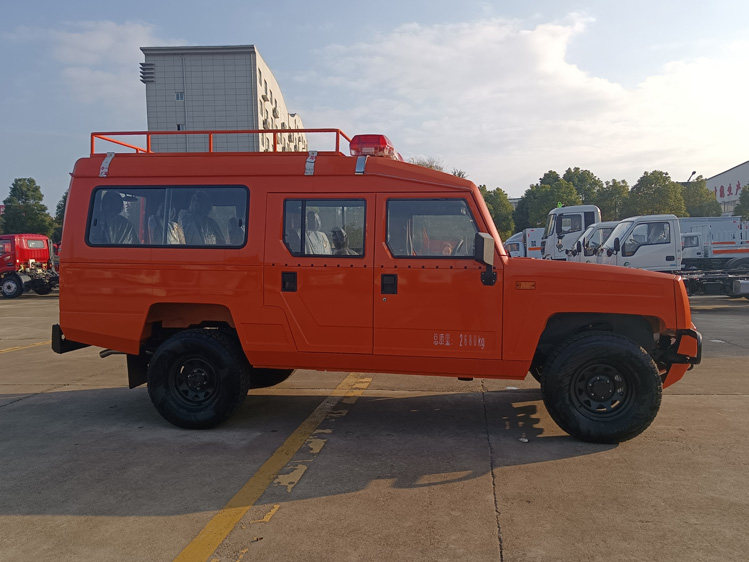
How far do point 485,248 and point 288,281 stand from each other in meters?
1.77

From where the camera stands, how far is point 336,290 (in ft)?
16.6

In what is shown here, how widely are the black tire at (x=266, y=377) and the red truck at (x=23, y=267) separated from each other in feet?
70.0

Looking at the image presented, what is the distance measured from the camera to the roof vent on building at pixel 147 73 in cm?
3347

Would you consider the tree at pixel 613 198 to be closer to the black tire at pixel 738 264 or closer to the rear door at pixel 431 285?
the black tire at pixel 738 264

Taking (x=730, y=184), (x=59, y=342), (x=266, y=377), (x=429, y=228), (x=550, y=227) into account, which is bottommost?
(x=266, y=377)

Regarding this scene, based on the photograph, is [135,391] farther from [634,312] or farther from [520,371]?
[634,312]

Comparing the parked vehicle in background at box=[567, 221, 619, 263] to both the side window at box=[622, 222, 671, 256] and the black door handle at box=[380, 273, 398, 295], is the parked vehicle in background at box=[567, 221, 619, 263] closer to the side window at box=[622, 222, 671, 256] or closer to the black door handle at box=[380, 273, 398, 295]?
the side window at box=[622, 222, 671, 256]

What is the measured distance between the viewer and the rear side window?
527 cm

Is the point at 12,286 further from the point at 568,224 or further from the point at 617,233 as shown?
the point at 617,233

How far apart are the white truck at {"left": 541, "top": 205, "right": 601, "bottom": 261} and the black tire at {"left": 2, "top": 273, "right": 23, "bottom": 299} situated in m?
21.3

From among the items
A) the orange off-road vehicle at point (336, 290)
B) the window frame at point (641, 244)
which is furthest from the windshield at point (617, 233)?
the orange off-road vehicle at point (336, 290)

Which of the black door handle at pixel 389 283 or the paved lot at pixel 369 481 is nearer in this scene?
the paved lot at pixel 369 481

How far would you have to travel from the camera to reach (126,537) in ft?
10.9

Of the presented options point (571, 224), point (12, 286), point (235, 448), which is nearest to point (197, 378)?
point (235, 448)
